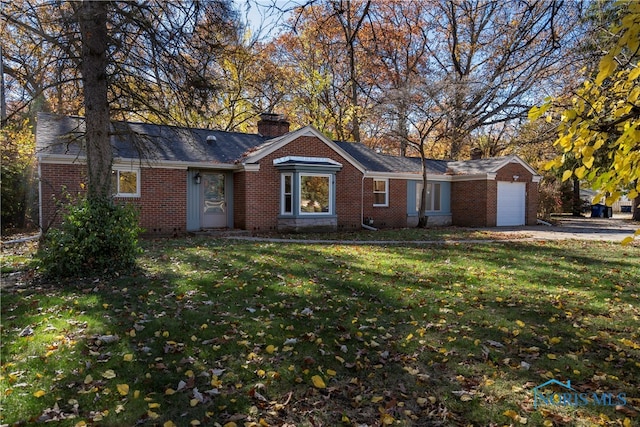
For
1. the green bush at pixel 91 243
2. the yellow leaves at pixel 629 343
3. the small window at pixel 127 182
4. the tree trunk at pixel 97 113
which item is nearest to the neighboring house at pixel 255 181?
the small window at pixel 127 182

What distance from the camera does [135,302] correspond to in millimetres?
5719

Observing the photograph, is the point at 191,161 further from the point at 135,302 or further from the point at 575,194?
the point at 575,194

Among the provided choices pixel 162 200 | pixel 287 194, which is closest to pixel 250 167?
pixel 287 194

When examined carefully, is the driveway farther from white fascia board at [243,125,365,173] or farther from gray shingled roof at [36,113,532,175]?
white fascia board at [243,125,365,173]

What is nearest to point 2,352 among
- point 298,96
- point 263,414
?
point 263,414

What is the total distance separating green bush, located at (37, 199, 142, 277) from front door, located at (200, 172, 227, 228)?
816 cm

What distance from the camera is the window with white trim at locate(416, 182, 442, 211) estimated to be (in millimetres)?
21219

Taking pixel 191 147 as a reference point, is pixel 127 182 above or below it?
below

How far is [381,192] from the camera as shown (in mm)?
19906

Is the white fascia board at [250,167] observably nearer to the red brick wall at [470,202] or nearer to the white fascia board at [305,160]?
the white fascia board at [305,160]

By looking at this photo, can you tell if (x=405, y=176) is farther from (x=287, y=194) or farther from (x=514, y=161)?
(x=287, y=194)

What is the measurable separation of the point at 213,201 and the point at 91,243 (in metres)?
9.04

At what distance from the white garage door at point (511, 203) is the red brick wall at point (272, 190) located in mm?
8820

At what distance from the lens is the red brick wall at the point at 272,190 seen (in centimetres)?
1552
